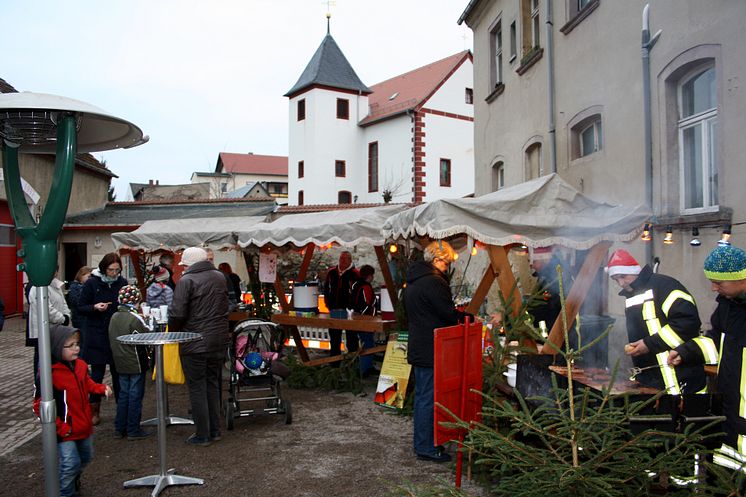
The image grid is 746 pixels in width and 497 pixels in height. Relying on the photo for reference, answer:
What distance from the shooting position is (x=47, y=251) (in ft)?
13.2

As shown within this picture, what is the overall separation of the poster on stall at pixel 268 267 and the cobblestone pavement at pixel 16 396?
381cm

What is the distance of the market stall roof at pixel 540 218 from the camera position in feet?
17.8

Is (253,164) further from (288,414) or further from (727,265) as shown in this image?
(727,265)

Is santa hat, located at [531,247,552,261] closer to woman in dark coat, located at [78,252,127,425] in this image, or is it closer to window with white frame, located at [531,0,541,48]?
woman in dark coat, located at [78,252,127,425]

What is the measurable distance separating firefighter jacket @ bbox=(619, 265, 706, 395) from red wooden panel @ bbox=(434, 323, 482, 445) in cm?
123

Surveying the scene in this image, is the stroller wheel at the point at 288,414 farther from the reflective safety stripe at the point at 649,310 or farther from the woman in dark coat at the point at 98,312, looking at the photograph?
the reflective safety stripe at the point at 649,310

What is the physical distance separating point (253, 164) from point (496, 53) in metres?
62.8

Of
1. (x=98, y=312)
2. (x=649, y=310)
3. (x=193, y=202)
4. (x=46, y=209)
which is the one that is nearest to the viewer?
(x=46, y=209)

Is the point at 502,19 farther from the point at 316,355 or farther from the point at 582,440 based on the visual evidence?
the point at 582,440

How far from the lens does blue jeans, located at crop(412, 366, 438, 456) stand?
18.4 feet

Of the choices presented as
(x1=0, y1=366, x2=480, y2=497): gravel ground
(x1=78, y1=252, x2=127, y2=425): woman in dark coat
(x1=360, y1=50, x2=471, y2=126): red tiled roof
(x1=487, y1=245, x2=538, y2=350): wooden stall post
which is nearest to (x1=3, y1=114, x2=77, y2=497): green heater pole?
(x1=0, y1=366, x2=480, y2=497): gravel ground

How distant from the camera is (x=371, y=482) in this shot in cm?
518

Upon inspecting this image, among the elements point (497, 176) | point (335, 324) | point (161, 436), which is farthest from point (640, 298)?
point (497, 176)

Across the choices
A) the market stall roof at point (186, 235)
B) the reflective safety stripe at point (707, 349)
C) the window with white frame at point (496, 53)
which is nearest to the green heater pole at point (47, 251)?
the reflective safety stripe at point (707, 349)
